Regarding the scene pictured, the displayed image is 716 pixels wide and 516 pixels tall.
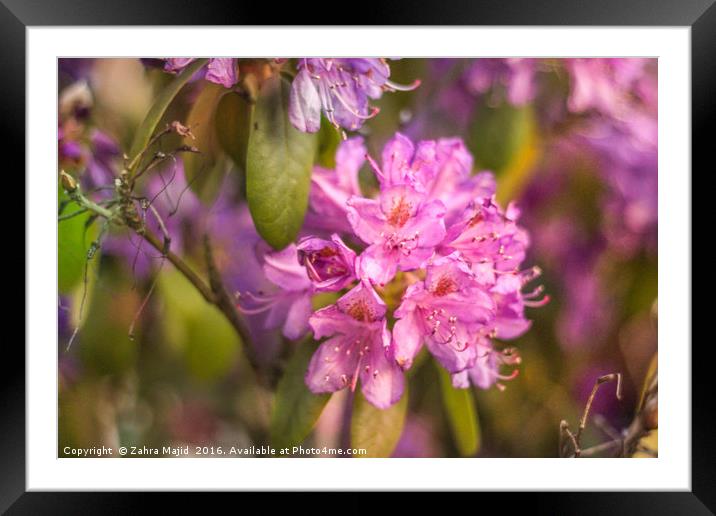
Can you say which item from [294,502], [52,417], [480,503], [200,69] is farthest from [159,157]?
[480,503]

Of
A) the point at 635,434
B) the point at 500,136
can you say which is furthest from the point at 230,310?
the point at 635,434

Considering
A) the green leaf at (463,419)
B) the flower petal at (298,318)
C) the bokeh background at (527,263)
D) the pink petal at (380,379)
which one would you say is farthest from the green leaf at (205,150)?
the green leaf at (463,419)

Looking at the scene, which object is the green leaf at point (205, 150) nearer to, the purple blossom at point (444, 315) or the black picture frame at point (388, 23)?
the black picture frame at point (388, 23)

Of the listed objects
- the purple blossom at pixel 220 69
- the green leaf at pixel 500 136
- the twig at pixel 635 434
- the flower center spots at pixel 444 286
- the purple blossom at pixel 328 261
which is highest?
the purple blossom at pixel 220 69

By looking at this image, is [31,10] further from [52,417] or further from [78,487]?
[78,487]

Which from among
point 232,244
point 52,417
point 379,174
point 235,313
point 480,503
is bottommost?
point 480,503

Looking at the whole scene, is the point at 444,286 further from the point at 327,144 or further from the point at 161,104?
the point at 161,104
